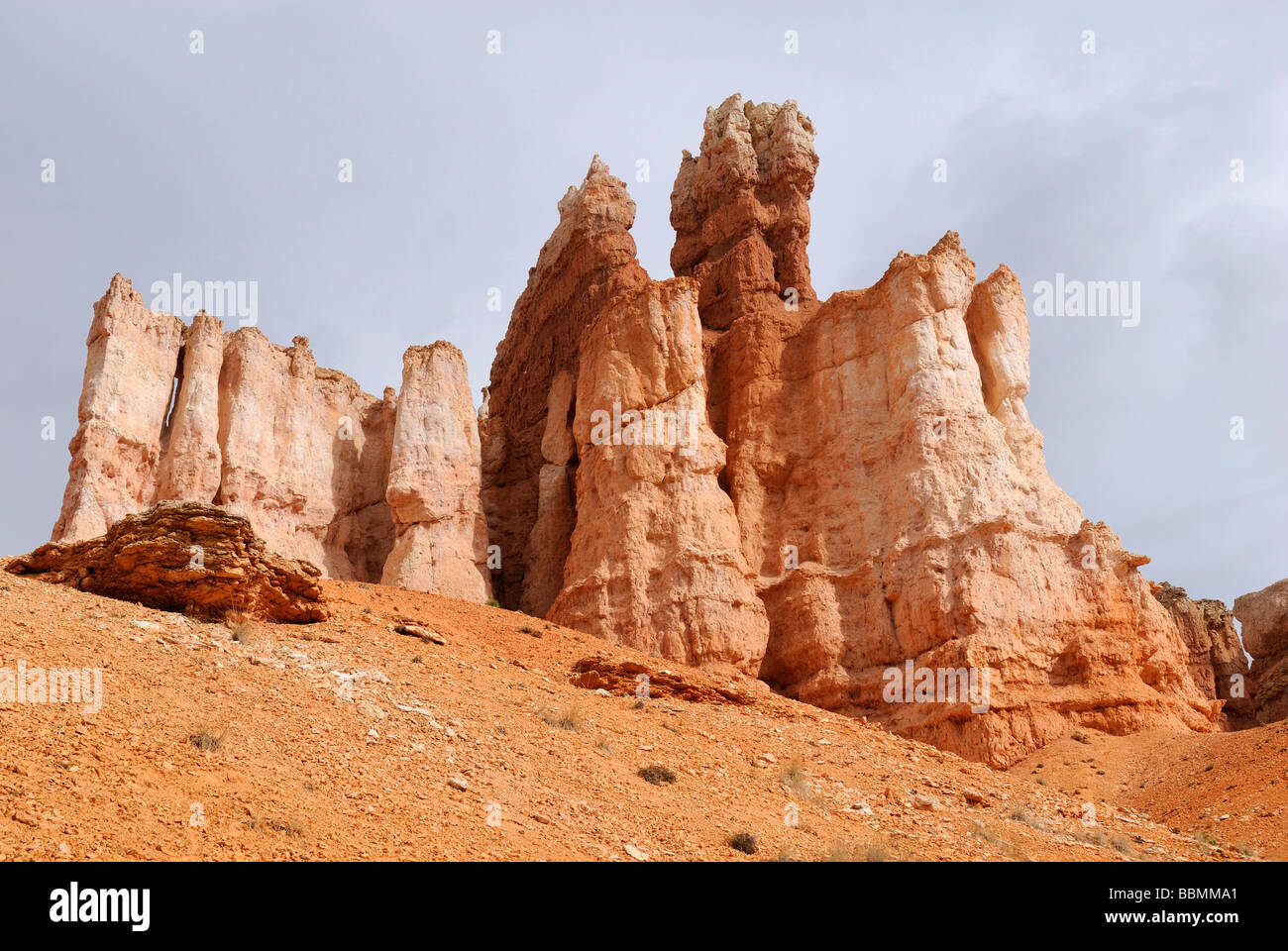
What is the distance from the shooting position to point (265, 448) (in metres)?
40.0

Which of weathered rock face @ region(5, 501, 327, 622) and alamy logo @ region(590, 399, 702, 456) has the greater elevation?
alamy logo @ region(590, 399, 702, 456)

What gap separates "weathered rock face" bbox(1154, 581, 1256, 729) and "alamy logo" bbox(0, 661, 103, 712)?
42.6 metres

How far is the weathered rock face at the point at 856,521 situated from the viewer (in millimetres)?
30844

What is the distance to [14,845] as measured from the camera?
818 cm

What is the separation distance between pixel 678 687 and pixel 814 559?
47.2ft

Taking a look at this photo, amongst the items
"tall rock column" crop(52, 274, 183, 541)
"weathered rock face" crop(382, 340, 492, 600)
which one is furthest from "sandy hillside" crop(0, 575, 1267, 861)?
"tall rock column" crop(52, 274, 183, 541)

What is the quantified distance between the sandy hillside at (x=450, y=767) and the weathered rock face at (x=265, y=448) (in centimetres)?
1650

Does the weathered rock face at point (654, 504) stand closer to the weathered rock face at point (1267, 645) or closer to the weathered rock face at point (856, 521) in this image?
the weathered rock face at point (856, 521)

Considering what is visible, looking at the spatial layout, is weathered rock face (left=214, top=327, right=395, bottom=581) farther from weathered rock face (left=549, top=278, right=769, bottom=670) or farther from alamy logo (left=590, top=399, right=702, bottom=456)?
alamy logo (left=590, top=399, right=702, bottom=456)

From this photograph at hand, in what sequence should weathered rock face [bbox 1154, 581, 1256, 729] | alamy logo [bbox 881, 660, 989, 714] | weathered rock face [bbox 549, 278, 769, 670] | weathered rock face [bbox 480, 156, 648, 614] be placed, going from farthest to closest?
weathered rock face [bbox 1154, 581, 1256, 729], weathered rock face [bbox 480, 156, 648, 614], weathered rock face [bbox 549, 278, 769, 670], alamy logo [bbox 881, 660, 989, 714]

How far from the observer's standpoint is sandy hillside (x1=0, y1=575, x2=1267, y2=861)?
9812mm

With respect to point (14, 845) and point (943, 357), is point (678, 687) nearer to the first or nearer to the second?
point (14, 845)

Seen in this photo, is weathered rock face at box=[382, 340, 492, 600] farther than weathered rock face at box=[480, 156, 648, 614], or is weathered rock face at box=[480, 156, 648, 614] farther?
weathered rock face at box=[480, 156, 648, 614]
